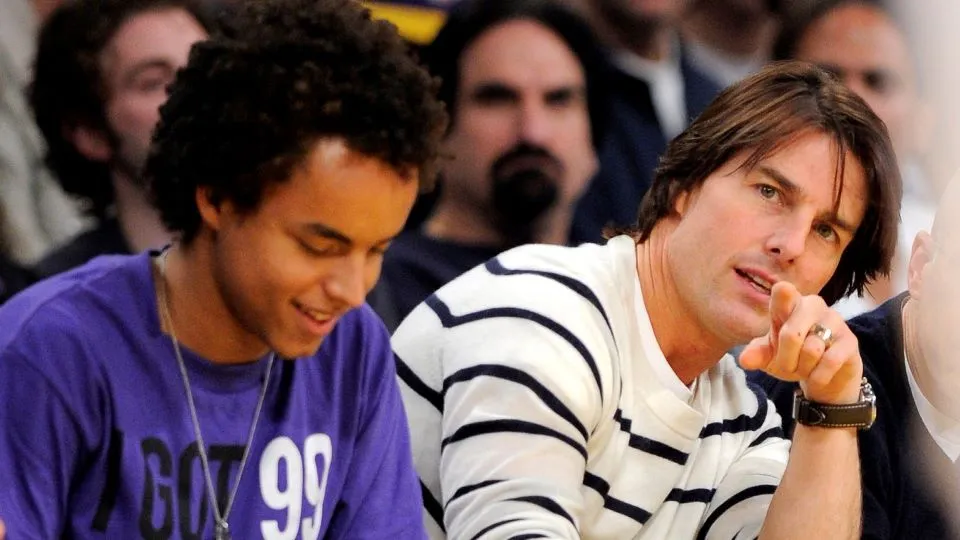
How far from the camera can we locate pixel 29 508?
1250 mm

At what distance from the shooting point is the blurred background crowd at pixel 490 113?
7.99 ft

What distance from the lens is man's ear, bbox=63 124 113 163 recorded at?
2455 mm

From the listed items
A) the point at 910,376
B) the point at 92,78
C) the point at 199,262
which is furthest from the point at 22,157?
the point at 910,376

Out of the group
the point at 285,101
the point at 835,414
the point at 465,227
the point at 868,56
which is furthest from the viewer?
the point at 868,56

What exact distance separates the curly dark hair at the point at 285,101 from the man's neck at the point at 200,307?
52 millimetres

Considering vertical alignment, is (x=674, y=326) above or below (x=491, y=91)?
below

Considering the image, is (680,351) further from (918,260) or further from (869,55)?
(869,55)

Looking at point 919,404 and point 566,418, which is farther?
point 919,404

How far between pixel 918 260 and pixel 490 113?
112 centimetres

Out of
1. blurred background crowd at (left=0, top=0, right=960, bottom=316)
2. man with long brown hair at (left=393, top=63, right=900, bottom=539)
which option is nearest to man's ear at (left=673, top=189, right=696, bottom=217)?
man with long brown hair at (left=393, top=63, right=900, bottom=539)

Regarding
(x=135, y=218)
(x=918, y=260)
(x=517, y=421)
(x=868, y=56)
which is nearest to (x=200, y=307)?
(x=517, y=421)

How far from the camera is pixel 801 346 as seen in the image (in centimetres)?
150

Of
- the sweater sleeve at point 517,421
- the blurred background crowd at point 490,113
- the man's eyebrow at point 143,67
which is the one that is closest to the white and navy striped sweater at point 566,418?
the sweater sleeve at point 517,421

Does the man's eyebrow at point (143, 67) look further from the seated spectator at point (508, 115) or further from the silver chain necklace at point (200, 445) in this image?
the silver chain necklace at point (200, 445)
